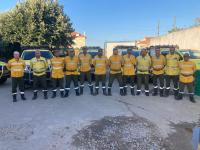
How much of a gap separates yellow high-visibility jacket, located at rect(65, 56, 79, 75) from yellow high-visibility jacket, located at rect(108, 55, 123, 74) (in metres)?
1.38

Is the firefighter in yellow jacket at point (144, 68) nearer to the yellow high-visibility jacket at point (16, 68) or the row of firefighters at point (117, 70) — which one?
the row of firefighters at point (117, 70)

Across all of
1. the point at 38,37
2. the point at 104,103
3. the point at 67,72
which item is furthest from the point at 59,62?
the point at 38,37

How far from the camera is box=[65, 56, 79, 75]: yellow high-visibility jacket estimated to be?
11789 mm

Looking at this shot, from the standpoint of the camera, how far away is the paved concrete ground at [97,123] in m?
7.00

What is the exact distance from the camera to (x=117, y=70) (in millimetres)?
12094

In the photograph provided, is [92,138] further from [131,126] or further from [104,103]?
[104,103]

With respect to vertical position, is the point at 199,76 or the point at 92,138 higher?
the point at 199,76

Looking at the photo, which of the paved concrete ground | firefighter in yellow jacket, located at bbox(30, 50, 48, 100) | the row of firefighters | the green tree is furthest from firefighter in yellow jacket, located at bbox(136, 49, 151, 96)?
the green tree

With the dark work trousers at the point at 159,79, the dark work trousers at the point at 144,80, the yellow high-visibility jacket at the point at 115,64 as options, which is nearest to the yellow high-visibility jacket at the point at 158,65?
the dark work trousers at the point at 159,79

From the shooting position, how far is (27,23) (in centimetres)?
2758

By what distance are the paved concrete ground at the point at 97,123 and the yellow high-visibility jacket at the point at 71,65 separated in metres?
1.09

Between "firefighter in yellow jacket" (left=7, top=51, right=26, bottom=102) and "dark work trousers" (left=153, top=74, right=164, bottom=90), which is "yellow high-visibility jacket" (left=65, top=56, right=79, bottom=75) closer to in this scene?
"firefighter in yellow jacket" (left=7, top=51, right=26, bottom=102)

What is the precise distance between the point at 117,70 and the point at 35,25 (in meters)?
17.1

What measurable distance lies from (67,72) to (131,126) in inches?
179
